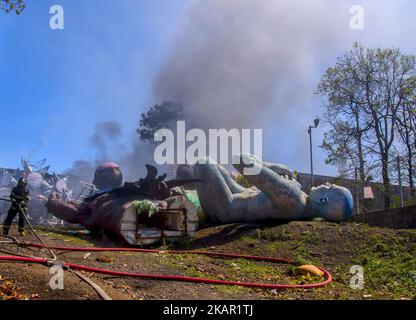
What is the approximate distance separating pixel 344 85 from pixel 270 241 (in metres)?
14.1

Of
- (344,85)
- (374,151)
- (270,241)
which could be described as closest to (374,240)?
(270,241)

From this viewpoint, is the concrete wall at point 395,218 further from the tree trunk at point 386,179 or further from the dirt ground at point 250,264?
the tree trunk at point 386,179

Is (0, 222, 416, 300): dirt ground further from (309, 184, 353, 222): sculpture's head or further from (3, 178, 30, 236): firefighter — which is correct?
(309, 184, 353, 222): sculpture's head

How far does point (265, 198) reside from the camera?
515 inches

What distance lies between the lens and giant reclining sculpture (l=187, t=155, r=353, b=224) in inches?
491

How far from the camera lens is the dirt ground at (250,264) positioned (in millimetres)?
5816

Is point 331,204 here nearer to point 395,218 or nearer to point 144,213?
point 395,218

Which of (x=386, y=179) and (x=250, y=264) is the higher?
(x=386, y=179)

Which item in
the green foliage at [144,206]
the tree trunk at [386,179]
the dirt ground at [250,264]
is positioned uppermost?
the tree trunk at [386,179]

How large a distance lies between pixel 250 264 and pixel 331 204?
4623 mm

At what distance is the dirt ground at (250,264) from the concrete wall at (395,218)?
247 centimetres

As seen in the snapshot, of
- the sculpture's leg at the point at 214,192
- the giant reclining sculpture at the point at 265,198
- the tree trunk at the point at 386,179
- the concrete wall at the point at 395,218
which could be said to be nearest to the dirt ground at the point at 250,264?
the giant reclining sculpture at the point at 265,198

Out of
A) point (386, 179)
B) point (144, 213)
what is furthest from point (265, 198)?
point (386, 179)
